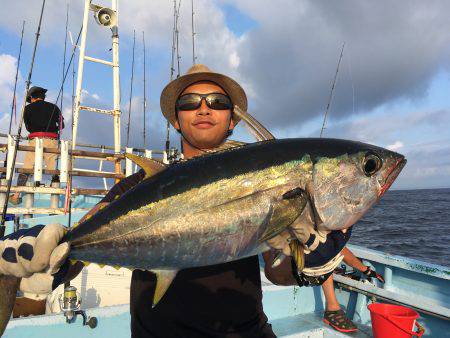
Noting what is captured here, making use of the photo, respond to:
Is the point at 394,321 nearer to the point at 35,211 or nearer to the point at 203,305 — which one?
the point at 203,305

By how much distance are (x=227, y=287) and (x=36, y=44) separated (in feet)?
22.4

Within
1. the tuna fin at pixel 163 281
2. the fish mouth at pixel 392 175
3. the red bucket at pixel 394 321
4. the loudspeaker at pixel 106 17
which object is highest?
the loudspeaker at pixel 106 17

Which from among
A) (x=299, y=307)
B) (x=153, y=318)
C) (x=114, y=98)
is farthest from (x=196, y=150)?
(x=114, y=98)

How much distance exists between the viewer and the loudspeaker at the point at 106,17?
1258cm

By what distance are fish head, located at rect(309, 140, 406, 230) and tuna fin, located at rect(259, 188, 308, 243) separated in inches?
3.9

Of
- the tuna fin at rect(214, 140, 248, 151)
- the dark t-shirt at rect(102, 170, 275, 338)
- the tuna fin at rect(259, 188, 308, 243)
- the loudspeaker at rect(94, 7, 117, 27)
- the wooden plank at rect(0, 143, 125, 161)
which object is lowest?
the dark t-shirt at rect(102, 170, 275, 338)

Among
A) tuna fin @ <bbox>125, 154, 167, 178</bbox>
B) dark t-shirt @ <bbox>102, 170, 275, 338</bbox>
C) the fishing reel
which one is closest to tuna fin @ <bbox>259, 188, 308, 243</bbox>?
dark t-shirt @ <bbox>102, 170, 275, 338</bbox>

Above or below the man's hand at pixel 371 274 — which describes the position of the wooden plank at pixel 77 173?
above

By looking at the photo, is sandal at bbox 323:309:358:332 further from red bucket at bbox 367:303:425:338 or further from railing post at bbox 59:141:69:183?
railing post at bbox 59:141:69:183

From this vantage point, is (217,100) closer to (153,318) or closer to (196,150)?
(196,150)

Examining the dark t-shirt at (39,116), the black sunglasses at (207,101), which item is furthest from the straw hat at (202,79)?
the dark t-shirt at (39,116)

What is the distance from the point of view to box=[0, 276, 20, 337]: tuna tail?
2066mm

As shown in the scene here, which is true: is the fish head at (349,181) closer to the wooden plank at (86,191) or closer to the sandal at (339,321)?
the sandal at (339,321)

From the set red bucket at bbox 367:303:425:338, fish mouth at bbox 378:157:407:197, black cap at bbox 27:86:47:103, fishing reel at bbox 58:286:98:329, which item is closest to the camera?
fish mouth at bbox 378:157:407:197
